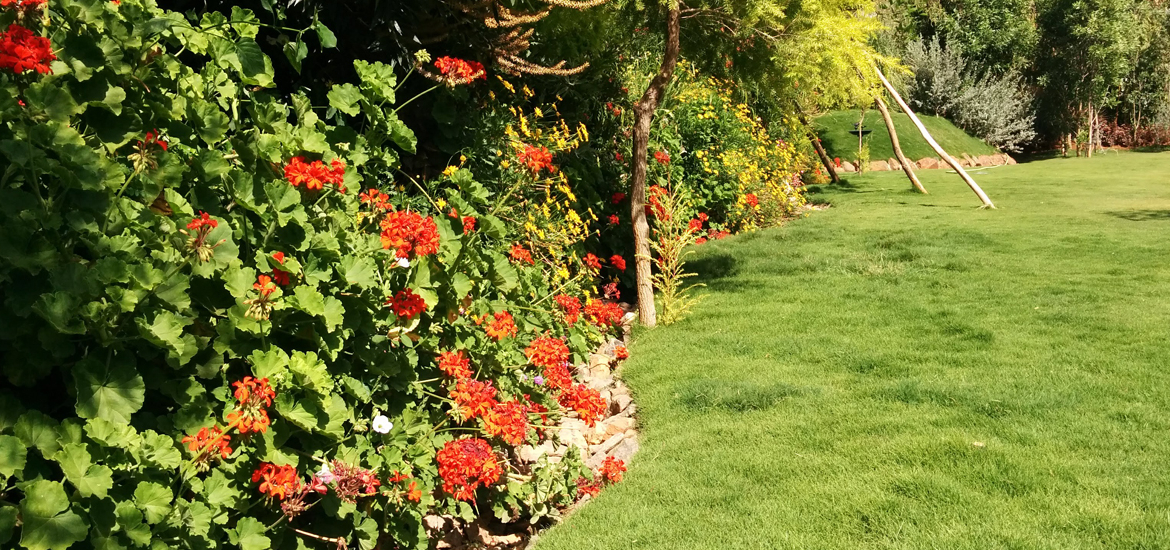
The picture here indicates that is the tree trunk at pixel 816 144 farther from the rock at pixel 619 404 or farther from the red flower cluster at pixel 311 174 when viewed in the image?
the red flower cluster at pixel 311 174

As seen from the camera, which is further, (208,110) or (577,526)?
(577,526)

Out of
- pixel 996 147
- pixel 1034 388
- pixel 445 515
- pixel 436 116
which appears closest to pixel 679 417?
pixel 445 515

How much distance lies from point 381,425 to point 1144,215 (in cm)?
1127

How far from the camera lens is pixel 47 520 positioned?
204 cm

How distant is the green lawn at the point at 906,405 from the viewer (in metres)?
3.35

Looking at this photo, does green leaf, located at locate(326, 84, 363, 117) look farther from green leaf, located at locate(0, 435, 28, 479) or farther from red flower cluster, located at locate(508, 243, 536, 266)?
red flower cluster, located at locate(508, 243, 536, 266)

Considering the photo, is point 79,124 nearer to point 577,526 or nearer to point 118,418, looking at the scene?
point 118,418

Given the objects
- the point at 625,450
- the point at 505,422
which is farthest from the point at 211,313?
the point at 625,450

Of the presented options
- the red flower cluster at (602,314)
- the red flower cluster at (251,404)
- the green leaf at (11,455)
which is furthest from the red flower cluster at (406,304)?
the red flower cluster at (602,314)

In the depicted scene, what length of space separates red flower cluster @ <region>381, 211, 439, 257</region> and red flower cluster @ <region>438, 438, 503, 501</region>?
72cm

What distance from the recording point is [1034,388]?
469 cm

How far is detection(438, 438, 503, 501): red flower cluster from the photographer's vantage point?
315 cm

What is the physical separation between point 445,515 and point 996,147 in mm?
27721

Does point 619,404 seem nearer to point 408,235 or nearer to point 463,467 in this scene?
point 463,467
